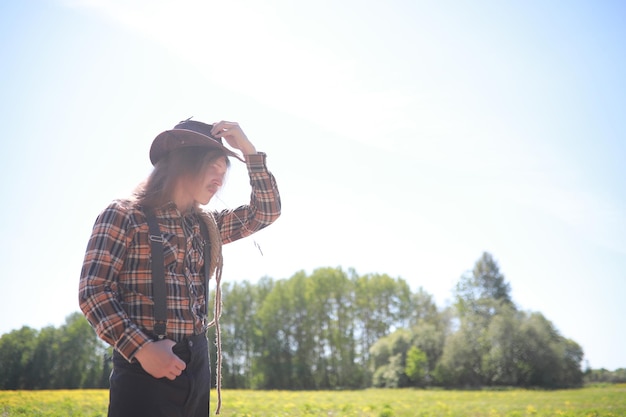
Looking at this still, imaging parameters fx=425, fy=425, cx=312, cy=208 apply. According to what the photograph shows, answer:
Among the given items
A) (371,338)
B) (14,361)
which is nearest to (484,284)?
(371,338)

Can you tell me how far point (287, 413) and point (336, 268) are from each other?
49.7 m

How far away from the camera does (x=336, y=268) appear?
191 ft

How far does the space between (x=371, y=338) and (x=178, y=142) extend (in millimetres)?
58157

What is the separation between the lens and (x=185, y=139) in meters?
3.01

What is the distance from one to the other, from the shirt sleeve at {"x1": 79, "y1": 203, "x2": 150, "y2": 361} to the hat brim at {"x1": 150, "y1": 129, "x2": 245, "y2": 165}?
0.68 metres

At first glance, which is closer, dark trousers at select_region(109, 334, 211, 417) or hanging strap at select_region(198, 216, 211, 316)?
dark trousers at select_region(109, 334, 211, 417)

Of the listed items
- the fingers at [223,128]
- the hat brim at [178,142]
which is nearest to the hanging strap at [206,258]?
the hat brim at [178,142]

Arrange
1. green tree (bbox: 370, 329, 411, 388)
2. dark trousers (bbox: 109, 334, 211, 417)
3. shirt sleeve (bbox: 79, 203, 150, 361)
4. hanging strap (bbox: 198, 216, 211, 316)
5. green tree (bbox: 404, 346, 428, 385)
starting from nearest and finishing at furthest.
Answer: shirt sleeve (bbox: 79, 203, 150, 361) → dark trousers (bbox: 109, 334, 211, 417) → hanging strap (bbox: 198, 216, 211, 316) → green tree (bbox: 404, 346, 428, 385) → green tree (bbox: 370, 329, 411, 388)

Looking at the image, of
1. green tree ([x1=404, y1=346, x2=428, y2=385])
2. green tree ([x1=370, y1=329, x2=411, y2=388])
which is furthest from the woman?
green tree ([x1=370, y1=329, x2=411, y2=388])

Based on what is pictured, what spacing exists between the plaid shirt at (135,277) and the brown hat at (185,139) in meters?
0.50

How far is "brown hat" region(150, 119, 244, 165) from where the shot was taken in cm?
298

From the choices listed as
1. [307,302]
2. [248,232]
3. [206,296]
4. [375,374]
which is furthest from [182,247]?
[307,302]

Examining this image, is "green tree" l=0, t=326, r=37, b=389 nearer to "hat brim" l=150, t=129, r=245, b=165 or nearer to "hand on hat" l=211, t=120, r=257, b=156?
"hat brim" l=150, t=129, r=245, b=165

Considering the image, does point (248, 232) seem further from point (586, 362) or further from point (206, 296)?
point (586, 362)
